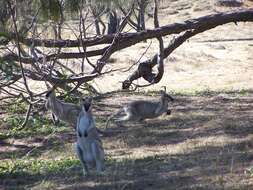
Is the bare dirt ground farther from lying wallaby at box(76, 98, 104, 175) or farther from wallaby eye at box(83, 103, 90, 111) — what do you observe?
A: wallaby eye at box(83, 103, 90, 111)

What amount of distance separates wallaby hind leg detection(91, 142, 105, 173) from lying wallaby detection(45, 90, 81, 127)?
3.40m

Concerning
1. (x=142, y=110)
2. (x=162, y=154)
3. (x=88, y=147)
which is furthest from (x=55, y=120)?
(x=88, y=147)

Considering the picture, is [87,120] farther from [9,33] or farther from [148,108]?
[148,108]

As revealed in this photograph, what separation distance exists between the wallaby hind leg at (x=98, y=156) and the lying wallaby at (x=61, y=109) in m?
3.40

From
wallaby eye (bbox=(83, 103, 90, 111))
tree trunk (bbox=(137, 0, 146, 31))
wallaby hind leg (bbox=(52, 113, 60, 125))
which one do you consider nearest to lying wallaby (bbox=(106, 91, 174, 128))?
wallaby hind leg (bbox=(52, 113, 60, 125))

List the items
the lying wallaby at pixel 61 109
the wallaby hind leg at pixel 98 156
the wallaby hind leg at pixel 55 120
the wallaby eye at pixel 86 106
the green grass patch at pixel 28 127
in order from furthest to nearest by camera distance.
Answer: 1. the wallaby hind leg at pixel 55 120
2. the lying wallaby at pixel 61 109
3. the green grass patch at pixel 28 127
4. the wallaby eye at pixel 86 106
5. the wallaby hind leg at pixel 98 156

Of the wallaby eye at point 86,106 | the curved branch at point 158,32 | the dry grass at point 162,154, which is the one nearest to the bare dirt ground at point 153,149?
the dry grass at point 162,154

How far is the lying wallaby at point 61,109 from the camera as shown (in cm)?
1123

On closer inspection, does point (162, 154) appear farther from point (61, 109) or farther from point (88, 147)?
point (61, 109)

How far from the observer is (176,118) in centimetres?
1130

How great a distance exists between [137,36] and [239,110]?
215 cm

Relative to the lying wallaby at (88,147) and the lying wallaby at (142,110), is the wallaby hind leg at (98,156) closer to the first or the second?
the lying wallaby at (88,147)

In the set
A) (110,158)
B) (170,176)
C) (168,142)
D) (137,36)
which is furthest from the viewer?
(137,36)

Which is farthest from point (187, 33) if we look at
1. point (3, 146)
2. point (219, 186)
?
point (219, 186)
